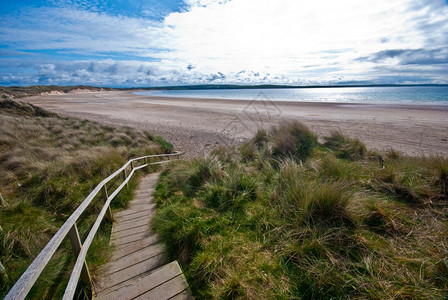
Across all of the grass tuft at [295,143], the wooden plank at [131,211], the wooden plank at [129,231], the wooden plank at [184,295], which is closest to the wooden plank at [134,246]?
the wooden plank at [129,231]

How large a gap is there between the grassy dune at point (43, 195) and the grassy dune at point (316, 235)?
141cm

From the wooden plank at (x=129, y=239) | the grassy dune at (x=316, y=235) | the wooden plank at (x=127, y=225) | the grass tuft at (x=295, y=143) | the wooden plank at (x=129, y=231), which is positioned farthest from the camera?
the grass tuft at (x=295, y=143)

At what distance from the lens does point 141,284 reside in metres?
2.57

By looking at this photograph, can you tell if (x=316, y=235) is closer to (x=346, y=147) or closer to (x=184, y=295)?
(x=184, y=295)

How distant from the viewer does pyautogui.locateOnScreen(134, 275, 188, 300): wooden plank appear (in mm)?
2416

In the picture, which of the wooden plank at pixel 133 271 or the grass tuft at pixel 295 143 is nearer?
the wooden plank at pixel 133 271

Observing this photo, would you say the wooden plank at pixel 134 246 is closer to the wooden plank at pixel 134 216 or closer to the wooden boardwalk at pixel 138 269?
the wooden boardwalk at pixel 138 269

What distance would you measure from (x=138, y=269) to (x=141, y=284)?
435 mm

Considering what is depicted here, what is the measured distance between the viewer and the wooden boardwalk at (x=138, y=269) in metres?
2.47

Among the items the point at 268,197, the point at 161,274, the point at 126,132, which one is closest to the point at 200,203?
the point at 268,197

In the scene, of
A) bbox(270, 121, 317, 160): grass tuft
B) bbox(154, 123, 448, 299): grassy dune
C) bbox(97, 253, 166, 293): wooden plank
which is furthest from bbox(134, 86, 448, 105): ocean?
bbox(97, 253, 166, 293): wooden plank

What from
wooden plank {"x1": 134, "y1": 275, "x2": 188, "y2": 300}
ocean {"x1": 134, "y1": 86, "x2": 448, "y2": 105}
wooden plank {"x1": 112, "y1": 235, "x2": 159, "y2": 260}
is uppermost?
wooden plank {"x1": 134, "y1": 275, "x2": 188, "y2": 300}

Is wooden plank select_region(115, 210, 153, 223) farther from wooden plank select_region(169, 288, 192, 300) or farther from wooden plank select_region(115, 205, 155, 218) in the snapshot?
wooden plank select_region(169, 288, 192, 300)

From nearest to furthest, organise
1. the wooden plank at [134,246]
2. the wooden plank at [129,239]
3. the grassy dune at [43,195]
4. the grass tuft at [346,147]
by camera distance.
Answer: the grassy dune at [43,195]
the wooden plank at [134,246]
the wooden plank at [129,239]
the grass tuft at [346,147]
